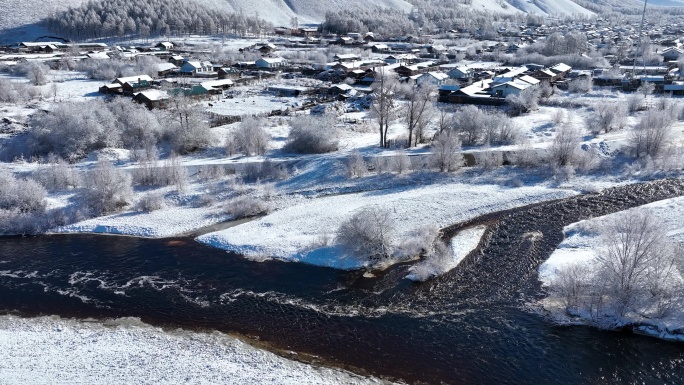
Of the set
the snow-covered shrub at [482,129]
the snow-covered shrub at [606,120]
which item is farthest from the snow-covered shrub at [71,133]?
the snow-covered shrub at [606,120]

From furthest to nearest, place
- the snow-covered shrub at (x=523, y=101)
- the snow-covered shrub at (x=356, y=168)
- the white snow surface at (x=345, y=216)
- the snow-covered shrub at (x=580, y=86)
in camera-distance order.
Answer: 1. the snow-covered shrub at (x=580, y=86)
2. the snow-covered shrub at (x=523, y=101)
3. the snow-covered shrub at (x=356, y=168)
4. the white snow surface at (x=345, y=216)

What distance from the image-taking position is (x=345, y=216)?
29609 millimetres

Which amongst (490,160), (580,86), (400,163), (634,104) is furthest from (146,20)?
(490,160)

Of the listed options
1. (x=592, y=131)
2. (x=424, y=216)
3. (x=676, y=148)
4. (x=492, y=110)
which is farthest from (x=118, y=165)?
(x=676, y=148)

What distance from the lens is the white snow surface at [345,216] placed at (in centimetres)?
2636

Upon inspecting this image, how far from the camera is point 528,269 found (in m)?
24.2

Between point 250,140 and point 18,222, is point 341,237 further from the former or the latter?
point 18,222

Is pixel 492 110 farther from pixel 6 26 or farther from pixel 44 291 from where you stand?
pixel 6 26

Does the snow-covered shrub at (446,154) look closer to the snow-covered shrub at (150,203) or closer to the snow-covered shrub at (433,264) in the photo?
the snow-covered shrub at (433,264)

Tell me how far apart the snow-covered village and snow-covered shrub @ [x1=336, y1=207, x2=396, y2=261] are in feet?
0.34

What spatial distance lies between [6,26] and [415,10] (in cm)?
12781

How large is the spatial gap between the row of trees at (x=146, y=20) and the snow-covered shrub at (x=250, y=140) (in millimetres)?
88929

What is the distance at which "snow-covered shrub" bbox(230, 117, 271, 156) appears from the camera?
39938 millimetres

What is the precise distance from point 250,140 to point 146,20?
95377 mm
